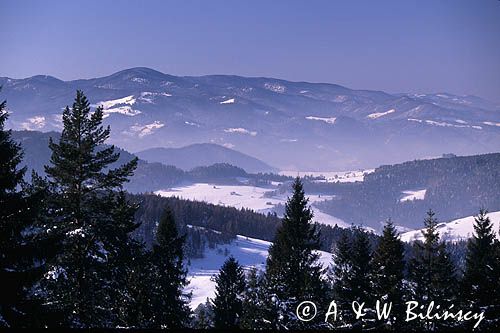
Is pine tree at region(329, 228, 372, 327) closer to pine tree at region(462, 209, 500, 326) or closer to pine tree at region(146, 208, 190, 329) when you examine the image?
pine tree at region(462, 209, 500, 326)

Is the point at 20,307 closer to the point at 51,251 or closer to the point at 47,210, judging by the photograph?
the point at 51,251

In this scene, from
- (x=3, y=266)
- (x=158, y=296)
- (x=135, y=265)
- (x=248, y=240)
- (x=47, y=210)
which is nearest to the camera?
(x=3, y=266)

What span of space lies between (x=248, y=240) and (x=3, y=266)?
184 meters

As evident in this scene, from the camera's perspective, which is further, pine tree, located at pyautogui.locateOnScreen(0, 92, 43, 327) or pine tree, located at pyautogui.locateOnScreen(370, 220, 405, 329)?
pine tree, located at pyautogui.locateOnScreen(370, 220, 405, 329)

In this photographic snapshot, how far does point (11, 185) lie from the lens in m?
17.3

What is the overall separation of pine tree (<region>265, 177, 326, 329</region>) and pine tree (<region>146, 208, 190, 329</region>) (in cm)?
612

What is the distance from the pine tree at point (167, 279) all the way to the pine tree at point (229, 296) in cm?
380

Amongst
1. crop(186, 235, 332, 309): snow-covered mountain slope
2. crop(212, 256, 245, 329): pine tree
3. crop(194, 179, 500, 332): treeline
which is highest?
crop(194, 179, 500, 332): treeline

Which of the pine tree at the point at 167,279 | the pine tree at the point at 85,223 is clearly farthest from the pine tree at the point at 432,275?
the pine tree at the point at 85,223

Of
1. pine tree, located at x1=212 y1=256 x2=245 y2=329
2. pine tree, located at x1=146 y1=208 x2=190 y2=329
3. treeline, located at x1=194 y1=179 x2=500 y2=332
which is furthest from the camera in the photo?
pine tree, located at x1=212 y1=256 x2=245 y2=329

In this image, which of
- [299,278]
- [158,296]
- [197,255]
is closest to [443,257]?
[299,278]

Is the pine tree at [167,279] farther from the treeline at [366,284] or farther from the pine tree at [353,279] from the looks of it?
the pine tree at [353,279]

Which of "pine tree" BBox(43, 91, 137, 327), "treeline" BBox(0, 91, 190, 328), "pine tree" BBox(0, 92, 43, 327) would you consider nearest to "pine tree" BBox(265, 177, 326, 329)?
"treeline" BBox(0, 91, 190, 328)

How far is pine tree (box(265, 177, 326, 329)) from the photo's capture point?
23859 millimetres
